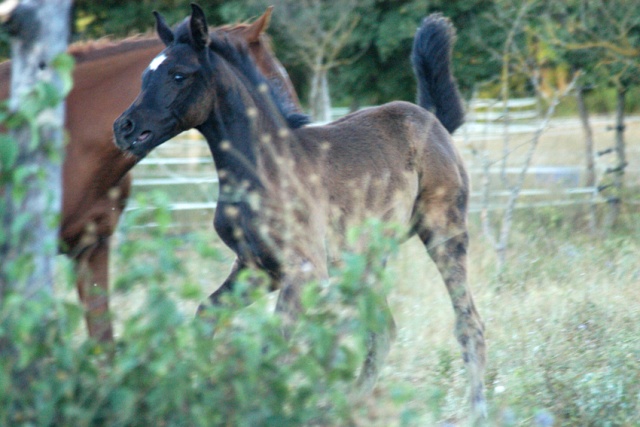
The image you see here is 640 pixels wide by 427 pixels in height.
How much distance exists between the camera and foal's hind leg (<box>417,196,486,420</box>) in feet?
15.8

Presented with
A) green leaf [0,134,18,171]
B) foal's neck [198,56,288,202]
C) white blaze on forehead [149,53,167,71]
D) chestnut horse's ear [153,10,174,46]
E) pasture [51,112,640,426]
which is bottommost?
pasture [51,112,640,426]

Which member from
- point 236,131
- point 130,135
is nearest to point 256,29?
point 236,131

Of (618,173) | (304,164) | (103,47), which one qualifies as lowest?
(618,173)

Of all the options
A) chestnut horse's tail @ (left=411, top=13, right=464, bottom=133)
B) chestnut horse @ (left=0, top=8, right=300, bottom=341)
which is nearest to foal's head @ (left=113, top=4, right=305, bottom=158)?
chestnut horse @ (left=0, top=8, right=300, bottom=341)

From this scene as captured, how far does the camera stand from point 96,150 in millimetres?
4695

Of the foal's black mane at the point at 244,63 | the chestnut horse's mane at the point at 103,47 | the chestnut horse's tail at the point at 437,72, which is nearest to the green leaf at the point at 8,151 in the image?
the foal's black mane at the point at 244,63

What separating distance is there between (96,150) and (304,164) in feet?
3.69

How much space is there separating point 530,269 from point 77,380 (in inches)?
198

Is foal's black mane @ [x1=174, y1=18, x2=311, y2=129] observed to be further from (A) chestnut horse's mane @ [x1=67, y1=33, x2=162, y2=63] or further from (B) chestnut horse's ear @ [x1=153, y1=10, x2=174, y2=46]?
(A) chestnut horse's mane @ [x1=67, y1=33, x2=162, y2=63]

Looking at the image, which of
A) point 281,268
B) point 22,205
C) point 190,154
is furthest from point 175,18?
point 22,205

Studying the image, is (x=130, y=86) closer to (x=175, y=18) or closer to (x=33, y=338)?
(x=33, y=338)

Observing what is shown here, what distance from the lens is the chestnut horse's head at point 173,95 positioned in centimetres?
422

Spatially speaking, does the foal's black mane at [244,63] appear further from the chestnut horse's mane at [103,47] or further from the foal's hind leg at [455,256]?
the foal's hind leg at [455,256]

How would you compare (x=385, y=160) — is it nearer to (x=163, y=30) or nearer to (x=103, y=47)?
(x=163, y=30)
